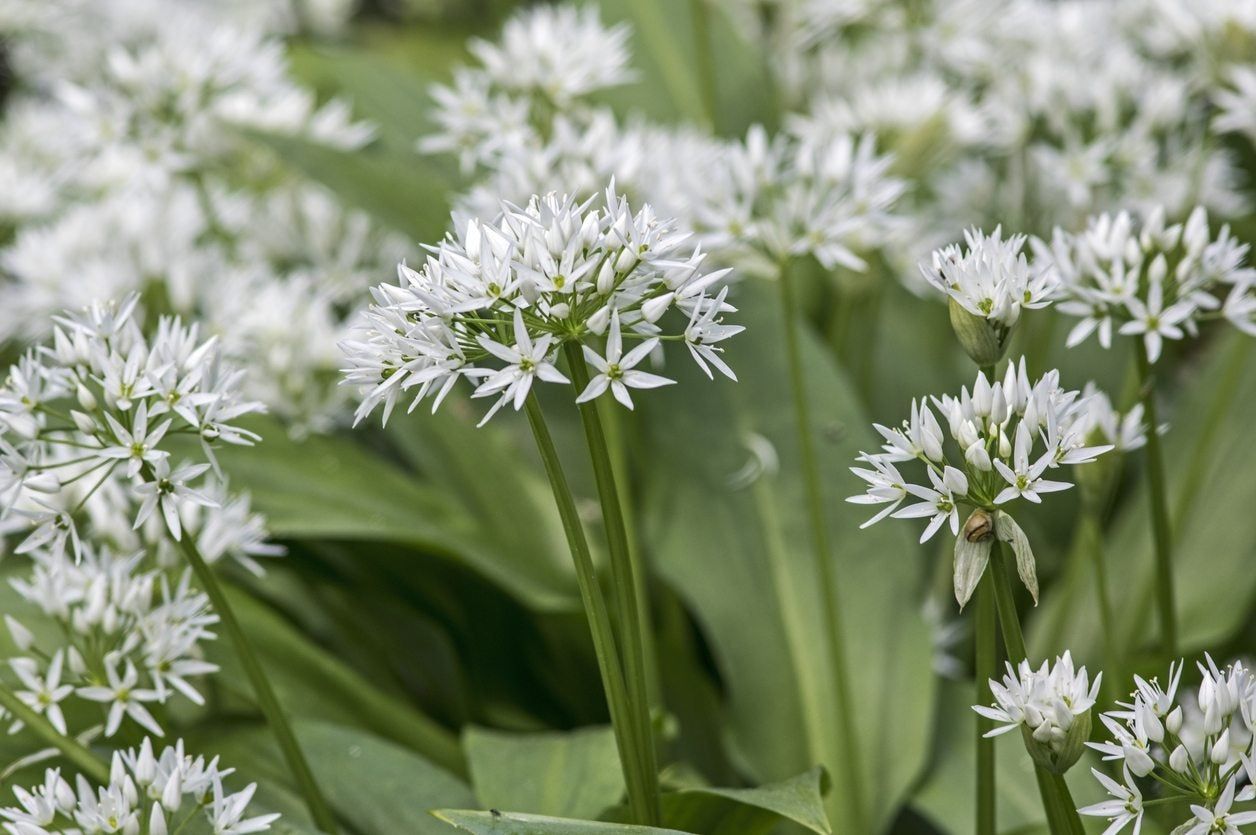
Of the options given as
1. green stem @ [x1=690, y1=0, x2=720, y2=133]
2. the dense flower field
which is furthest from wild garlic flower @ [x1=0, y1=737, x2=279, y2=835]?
green stem @ [x1=690, y1=0, x2=720, y2=133]

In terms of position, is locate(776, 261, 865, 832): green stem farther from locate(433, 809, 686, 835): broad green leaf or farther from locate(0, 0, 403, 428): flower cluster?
locate(0, 0, 403, 428): flower cluster

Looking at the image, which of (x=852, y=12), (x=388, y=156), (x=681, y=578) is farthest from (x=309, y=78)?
(x=681, y=578)

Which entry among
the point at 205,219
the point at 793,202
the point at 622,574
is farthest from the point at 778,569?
the point at 205,219

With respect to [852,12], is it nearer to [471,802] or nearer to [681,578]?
[681,578]

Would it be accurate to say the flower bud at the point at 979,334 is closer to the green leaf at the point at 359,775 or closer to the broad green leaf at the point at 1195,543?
the green leaf at the point at 359,775

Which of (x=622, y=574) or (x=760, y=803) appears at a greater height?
(x=622, y=574)

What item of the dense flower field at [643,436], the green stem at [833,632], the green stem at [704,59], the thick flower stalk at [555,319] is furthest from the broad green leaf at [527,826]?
the green stem at [704,59]

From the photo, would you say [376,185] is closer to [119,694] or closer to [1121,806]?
[119,694]
